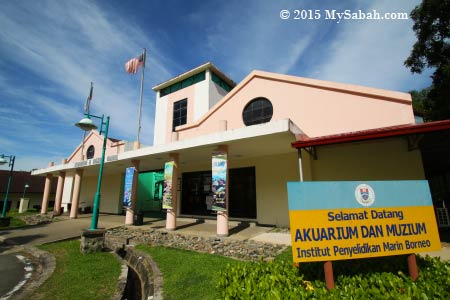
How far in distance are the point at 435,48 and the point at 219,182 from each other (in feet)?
53.7

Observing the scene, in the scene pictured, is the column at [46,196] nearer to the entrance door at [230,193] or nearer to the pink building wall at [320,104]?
Result: the entrance door at [230,193]

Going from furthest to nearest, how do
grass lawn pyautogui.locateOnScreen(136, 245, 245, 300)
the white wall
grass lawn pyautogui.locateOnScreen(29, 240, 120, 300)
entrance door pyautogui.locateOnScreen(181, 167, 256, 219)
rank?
the white wall < entrance door pyautogui.locateOnScreen(181, 167, 256, 219) < grass lawn pyautogui.locateOnScreen(29, 240, 120, 300) < grass lawn pyautogui.locateOnScreen(136, 245, 245, 300)

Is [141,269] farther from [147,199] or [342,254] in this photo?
[147,199]

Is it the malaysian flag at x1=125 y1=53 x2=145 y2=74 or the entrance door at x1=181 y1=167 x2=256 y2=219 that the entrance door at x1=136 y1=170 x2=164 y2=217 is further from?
the malaysian flag at x1=125 y1=53 x2=145 y2=74

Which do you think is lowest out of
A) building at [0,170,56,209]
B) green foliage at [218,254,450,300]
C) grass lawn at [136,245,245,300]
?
grass lawn at [136,245,245,300]

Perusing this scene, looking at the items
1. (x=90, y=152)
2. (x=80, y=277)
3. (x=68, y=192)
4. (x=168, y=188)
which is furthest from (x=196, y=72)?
(x=68, y=192)

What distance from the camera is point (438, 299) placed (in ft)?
8.77

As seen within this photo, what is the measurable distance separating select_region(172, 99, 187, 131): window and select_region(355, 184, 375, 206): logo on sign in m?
16.8

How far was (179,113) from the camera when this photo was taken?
19.8 m

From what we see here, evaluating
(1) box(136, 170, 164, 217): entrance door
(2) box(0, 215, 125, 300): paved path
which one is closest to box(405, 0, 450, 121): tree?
(2) box(0, 215, 125, 300): paved path

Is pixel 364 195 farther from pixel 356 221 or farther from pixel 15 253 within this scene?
pixel 15 253

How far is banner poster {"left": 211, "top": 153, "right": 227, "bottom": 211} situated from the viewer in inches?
361

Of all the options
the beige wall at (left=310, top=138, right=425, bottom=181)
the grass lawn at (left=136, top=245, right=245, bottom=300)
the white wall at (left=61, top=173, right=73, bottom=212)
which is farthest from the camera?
the white wall at (left=61, top=173, right=73, bottom=212)

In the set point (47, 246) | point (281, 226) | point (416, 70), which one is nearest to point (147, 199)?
point (47, 246)
